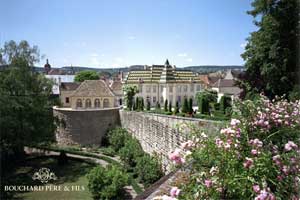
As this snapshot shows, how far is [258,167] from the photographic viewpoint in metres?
1.79

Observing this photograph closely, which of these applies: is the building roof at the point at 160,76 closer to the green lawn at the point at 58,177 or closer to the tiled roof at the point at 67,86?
the tiled roof at the point at 67,86

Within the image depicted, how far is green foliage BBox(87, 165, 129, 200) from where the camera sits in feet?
29.0

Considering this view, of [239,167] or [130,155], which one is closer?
[239,167]

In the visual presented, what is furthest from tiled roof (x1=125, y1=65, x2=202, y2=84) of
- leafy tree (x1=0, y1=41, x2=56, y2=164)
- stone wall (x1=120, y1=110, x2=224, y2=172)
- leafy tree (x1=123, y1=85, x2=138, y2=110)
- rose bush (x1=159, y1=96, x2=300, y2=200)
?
rose bush (x1=159, y1=96, x2=300, y2=200)

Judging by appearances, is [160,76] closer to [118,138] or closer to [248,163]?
[118,138]

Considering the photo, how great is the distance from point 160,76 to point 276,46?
2034 centimetres

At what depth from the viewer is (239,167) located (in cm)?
184

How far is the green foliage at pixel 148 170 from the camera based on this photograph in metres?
9.73

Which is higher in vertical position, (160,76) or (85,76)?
(85,76)

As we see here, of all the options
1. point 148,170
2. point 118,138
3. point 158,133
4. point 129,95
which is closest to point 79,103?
point 129,95

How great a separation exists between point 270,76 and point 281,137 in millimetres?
9719

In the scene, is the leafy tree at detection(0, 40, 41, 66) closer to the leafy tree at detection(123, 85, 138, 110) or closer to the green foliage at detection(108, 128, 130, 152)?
the green foliage at detection(108, 128, 130, 152)

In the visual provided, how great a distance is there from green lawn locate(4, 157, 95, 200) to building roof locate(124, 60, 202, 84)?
17.0m

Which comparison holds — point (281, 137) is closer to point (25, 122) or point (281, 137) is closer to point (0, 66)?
point (25, 122)
